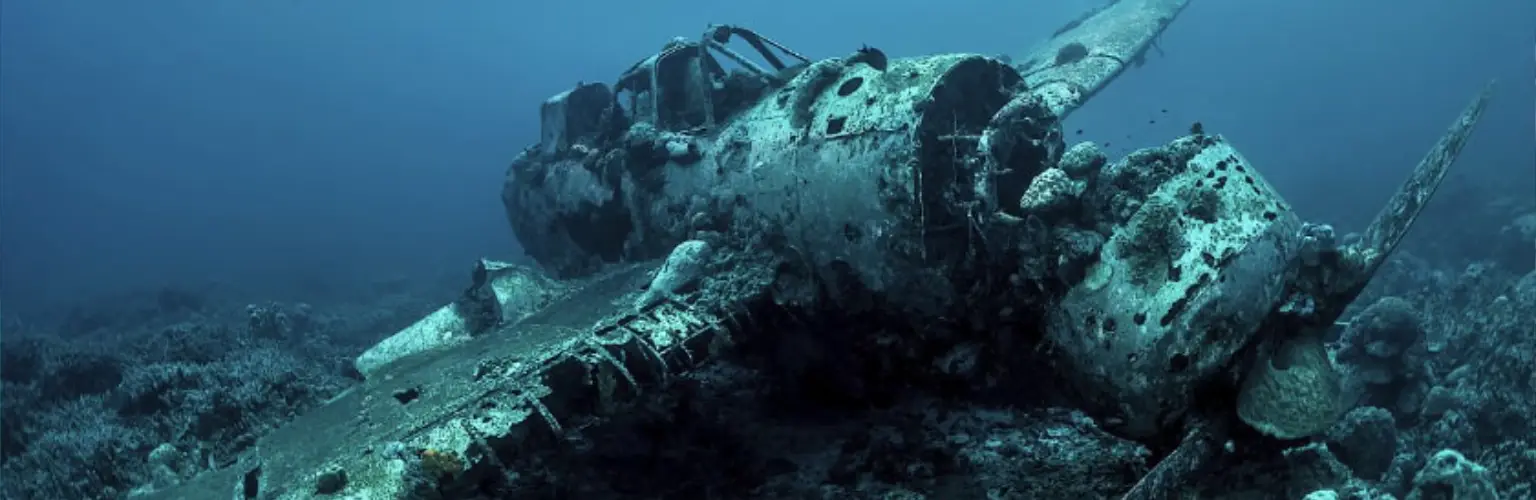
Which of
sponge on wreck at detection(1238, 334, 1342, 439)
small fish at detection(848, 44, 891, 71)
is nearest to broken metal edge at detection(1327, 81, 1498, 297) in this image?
sponge on wreck at detection(1238, 334, 1342, 439)

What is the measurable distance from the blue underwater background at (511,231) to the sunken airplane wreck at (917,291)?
0.32 meters

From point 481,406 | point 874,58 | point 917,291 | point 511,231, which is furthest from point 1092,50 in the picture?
point 511,231

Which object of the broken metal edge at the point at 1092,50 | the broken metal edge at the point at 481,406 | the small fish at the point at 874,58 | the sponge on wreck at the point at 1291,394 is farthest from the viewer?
the broken metal edge at the point at 1092,50

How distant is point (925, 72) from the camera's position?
18.5 ft

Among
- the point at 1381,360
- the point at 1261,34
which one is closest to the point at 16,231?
the point at 1381,360

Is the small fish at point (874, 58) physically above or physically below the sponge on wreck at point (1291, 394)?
above

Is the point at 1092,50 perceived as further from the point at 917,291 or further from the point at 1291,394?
the point at 1291,394

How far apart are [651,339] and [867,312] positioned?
146 centimetres

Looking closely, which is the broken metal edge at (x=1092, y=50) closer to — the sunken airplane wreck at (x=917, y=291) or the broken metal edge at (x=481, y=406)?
the sunken airplane wreck at (x=917, y=291)

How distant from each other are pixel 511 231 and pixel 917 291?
34368 mm

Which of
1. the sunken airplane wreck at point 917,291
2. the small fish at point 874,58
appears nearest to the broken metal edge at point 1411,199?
the sunken airplane wreck at point 917,291

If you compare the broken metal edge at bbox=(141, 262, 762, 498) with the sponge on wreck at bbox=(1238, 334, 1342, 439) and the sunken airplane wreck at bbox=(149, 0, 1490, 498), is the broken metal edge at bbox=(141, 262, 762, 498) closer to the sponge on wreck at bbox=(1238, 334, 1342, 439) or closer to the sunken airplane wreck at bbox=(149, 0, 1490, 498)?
the sunken airplane wreck at bbox=(149, 0, 1490, 498)

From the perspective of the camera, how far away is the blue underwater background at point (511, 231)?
5480mm

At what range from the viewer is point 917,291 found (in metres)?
5.32
